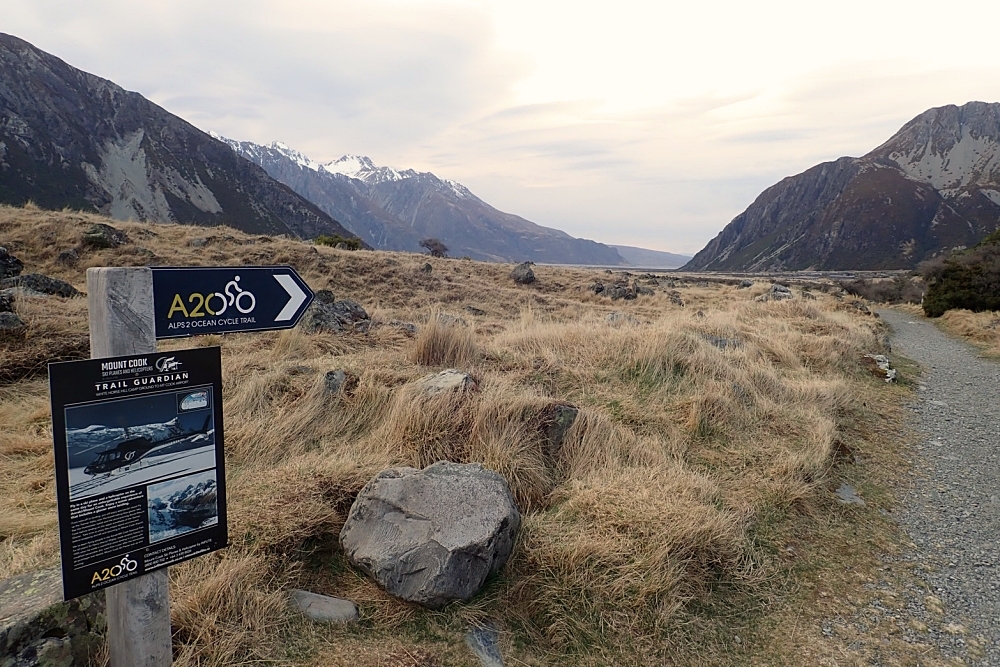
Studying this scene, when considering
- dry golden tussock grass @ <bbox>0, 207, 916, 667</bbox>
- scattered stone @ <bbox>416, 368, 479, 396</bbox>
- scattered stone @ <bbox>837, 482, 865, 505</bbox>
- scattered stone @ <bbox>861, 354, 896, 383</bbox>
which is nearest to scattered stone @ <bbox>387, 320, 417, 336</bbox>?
dry golden tussock grass @ <bbox>0, 207, 916, 667</bbox>

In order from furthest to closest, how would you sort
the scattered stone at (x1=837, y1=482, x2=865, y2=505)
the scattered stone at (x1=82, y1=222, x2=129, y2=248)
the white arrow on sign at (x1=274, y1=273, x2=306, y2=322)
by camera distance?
the scattered stone at (x1=82, y1=222, x2=129, y2=248)
the scattered stone at (x1=837, y1=482, x2=865, y2=505)
the white arrow on sign at (x1=274, y1=273, x2=306, y2=322)

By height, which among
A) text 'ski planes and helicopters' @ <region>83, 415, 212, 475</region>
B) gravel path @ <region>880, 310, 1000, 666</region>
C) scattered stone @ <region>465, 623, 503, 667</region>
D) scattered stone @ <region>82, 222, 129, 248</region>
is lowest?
gravel path @ <region>880, 310, 1000, 666</region>

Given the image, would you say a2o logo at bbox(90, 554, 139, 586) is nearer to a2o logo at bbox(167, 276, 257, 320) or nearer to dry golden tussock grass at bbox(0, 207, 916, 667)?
dry golden tussock grass at bbox(0, 207, 916, 667)

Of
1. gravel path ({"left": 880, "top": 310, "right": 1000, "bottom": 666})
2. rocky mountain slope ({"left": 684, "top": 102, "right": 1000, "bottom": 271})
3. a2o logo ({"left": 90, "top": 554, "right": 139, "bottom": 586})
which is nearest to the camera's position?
a2o logo ({"left": 90, "top": 554, "right": 139, "bottom": 586})

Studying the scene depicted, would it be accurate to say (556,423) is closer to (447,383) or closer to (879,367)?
(447,383)

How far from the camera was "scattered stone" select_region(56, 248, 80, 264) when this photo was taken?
44.5 ft

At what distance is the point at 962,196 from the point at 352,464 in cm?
17913

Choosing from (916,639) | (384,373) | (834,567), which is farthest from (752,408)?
(384,373)

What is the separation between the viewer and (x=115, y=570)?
208 centimetres

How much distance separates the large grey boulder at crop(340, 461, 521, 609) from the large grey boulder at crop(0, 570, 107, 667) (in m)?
1.32

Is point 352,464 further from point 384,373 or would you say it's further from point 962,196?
point 962,196

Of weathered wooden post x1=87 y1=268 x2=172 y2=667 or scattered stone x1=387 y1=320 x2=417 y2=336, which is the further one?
scattered stone x1=387 y1=320 x2=417 y2=336

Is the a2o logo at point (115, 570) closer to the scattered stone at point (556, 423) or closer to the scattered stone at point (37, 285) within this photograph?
the scattered stone at point (556, 423)

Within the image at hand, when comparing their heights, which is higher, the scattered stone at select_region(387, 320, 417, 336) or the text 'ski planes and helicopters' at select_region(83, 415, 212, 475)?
the text 'ski planes and helicopters' at select_region(83, 415, 212, 475)
